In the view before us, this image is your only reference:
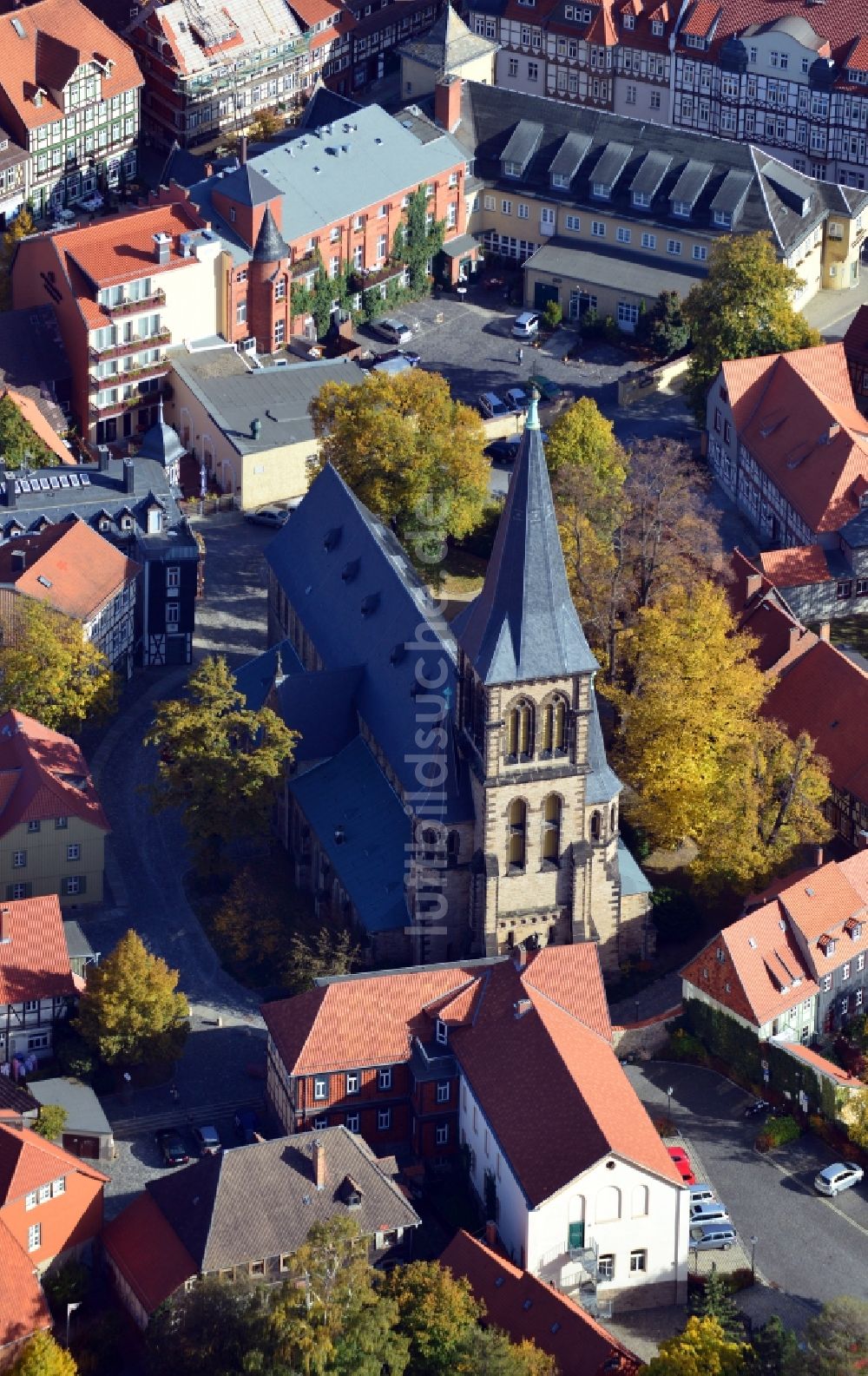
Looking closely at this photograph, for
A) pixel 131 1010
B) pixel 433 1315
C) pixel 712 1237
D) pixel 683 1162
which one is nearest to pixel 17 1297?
pixel 433 1315

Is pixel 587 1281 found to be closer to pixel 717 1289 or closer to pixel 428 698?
pixel 717 1289

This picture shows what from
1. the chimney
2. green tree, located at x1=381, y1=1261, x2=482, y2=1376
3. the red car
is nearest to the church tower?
the red car

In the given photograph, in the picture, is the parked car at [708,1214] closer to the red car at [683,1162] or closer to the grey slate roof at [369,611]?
the red car at [683,1162]

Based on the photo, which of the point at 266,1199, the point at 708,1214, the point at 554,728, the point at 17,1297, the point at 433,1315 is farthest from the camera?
the point at 554,728

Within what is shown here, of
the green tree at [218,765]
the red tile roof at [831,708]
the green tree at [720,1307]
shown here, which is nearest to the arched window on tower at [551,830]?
the green tree at [218,765]

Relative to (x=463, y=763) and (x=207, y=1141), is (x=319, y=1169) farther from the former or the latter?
(x=463, y=763)

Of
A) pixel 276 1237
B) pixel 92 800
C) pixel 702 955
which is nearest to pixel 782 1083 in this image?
pixel 702 955
